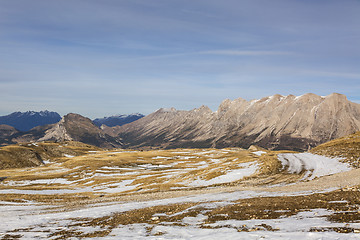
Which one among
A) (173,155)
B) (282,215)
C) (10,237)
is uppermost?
(282,215)

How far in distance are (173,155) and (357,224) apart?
166 metres

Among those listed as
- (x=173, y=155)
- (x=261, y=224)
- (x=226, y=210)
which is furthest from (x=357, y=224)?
(x=173, y=155)

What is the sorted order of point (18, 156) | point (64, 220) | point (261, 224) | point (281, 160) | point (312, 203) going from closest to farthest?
point (261, 224) < point (312, 203) < point (64, 220) < point (281, 160) < point (18, 156)

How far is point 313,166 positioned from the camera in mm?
60219

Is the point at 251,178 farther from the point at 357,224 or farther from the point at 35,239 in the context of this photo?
the point at 35,239

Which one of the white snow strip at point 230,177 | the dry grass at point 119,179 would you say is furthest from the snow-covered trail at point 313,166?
the white snow strip at point 230,177

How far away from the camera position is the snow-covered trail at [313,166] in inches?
2121

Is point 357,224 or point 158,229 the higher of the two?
point 357,224

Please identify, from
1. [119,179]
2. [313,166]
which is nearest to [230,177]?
[313,166]

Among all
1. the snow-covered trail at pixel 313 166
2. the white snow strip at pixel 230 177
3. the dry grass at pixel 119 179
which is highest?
the snow-covered trail at pixel 313 166

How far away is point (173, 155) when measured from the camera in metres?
180

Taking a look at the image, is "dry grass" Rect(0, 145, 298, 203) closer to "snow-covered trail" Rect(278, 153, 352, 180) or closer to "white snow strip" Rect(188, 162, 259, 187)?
"white snow strip" Rect(188, 162, 259, 187)

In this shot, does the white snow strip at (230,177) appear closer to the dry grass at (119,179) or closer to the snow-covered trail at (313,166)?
the dry grass at (119,179)

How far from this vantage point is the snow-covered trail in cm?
5388
